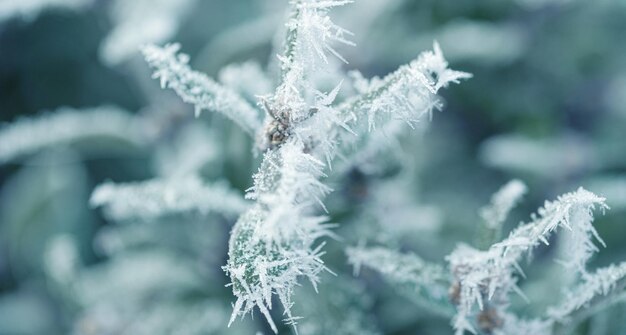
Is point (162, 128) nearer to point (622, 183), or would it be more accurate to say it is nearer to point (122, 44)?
point (122, 44)

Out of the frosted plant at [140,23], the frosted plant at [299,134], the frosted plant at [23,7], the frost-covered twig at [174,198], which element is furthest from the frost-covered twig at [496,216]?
the frosted plant at [23,7]

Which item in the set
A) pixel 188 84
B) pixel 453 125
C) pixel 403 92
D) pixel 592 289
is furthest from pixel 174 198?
pixel 453 125

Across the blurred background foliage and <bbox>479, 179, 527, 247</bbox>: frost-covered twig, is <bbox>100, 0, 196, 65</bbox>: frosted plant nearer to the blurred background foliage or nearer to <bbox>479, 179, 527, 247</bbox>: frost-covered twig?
the blurred background foliage

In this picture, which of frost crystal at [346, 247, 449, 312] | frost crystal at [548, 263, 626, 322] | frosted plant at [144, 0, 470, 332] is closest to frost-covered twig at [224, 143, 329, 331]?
frosted plant at [144, 0, 470, 332]

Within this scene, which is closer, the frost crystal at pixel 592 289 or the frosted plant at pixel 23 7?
the frost crystal at pixel 592 289

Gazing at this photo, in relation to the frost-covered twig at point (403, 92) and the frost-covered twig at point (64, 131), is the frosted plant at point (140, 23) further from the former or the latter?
the frost-covered twig at point (403, 92)

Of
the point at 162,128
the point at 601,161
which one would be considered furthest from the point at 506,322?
the point at 162,128
